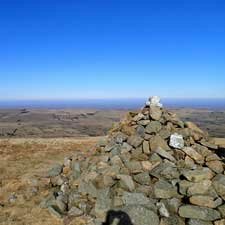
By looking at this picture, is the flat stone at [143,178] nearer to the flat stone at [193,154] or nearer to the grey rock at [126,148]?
the grey rock at [126,148]

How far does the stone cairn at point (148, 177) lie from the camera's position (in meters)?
13.4

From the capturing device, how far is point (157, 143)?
53.3 feet

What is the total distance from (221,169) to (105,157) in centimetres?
529

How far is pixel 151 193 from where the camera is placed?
1450 cm

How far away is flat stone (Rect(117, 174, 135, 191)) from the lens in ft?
48.7

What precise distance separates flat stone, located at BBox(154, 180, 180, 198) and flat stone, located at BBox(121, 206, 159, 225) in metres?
1.08

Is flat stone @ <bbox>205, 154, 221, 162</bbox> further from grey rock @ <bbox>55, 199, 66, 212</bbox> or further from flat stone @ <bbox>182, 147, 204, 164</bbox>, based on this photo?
grey rock @ <bbox>55, 199, 66, 212</bbox>

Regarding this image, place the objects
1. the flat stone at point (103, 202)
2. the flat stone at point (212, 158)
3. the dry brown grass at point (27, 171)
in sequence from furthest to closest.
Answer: the flat stone at point (212, 158) < the dry brown grass at point (27, 171) < the flat stone at point (103, 202)

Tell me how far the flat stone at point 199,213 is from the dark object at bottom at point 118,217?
2.04 meters

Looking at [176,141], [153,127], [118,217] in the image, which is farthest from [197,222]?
[153,127]

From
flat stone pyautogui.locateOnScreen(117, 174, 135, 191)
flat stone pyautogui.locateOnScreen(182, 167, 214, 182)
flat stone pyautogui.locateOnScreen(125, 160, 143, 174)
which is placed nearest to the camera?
flat stone pyautogui.locateOnScreen(182, 167, 214, 182)

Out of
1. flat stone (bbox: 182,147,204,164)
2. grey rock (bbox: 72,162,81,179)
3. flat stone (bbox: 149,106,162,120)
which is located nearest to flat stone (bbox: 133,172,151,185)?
flat stone (bbox: 182,147,204,164)

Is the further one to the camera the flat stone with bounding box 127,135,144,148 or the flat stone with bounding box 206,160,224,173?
the flat stone with bounding box 127,135,144,148

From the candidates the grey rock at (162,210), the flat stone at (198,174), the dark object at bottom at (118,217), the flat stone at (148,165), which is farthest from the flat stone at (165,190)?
the dark object at bottom at (118,217)
